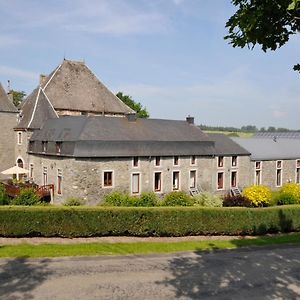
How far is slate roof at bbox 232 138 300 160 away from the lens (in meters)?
37.4

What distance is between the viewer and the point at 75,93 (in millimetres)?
40500

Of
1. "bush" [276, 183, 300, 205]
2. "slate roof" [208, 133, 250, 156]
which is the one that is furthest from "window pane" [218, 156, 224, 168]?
"bush" [276, 183, 300, 205]

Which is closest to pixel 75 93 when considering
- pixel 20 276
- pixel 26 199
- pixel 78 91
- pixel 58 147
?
pixel 78 91

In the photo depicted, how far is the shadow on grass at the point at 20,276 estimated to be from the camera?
39.3 ft

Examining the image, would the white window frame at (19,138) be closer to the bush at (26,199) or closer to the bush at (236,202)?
the bush at (26,199)

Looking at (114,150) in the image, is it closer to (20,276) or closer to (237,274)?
(20,276)

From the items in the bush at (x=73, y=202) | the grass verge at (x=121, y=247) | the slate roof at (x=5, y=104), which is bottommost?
the grass verge at (x=121, y=247)

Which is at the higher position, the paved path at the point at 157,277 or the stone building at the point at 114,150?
the stone building at the point at 114,150

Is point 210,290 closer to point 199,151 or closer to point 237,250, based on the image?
point 237,250

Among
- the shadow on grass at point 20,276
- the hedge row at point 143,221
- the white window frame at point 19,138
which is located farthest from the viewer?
the white window frame at point 19,138

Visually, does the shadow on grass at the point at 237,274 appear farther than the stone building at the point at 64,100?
No

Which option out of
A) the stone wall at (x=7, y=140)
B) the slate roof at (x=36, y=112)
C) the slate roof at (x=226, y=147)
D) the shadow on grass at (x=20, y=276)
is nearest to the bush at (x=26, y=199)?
the shadow on grass at (x=20, y=276)

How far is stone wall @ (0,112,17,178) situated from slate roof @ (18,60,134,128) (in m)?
1.54

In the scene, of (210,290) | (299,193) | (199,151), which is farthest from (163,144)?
(210,290)
